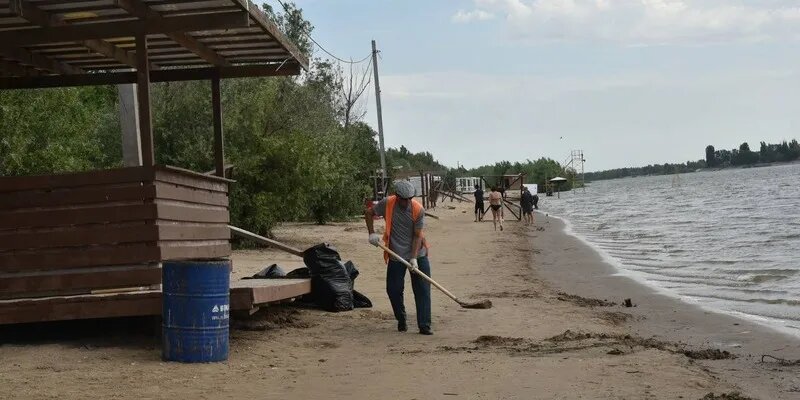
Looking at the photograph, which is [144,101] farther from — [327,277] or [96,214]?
[327,277]

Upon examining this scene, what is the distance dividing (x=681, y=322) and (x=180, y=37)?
6655mm

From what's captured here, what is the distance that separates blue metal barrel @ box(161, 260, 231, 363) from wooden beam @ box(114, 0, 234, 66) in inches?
83.3

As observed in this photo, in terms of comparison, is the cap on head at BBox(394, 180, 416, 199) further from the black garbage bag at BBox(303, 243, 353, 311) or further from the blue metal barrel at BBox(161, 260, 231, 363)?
the blue metal barrel at BBox(161, 260, 231, 363)

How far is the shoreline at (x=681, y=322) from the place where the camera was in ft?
29.2

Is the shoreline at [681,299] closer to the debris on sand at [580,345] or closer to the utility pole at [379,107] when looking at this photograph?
the debris on sand at [580,345]

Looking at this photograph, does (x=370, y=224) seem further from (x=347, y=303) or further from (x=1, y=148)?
(x=1, y=148)

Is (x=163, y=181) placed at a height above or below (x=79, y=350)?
above

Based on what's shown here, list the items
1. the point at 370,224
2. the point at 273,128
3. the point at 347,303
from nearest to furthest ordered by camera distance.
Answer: the point at 370,224, the point at 347,303, the point at 273,128

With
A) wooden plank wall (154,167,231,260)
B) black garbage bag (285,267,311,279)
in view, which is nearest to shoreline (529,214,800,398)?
black garbage bag (285,267,311,279)

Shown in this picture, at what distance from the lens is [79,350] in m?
8.36

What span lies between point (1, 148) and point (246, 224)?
19.2 feet

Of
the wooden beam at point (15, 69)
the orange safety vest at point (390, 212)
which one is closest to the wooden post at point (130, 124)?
the wooden beam at point (15, 69)

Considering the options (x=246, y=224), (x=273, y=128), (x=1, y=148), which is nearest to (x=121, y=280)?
(x=1, y=148)

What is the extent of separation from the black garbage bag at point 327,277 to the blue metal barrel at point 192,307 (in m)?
3.20
